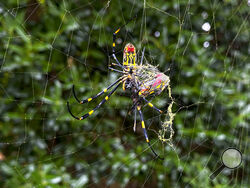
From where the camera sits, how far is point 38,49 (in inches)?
21.3

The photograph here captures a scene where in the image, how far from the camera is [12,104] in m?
0.52

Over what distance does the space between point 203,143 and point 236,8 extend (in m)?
0.52

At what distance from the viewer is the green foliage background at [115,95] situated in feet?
1.65

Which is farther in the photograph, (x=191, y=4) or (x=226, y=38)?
(x=226, y=38)

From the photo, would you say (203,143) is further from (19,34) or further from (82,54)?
(19,34)

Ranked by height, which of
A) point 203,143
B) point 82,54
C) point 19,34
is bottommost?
point 203,143

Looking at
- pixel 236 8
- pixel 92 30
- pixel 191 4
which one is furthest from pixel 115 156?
pixel 236 8

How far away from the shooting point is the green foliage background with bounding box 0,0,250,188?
19.9 inches

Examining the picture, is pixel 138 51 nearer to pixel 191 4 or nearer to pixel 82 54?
pixel 82 54

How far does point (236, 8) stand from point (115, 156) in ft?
2.24

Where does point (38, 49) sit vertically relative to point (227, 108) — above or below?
above

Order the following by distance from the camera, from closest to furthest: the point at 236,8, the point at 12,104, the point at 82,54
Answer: the point at 12,104 < the point at 82,54 < the point at 236,8

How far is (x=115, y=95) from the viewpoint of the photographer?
1.80ft

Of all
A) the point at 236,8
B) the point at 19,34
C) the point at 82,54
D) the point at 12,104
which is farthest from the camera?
the point at 236,8
